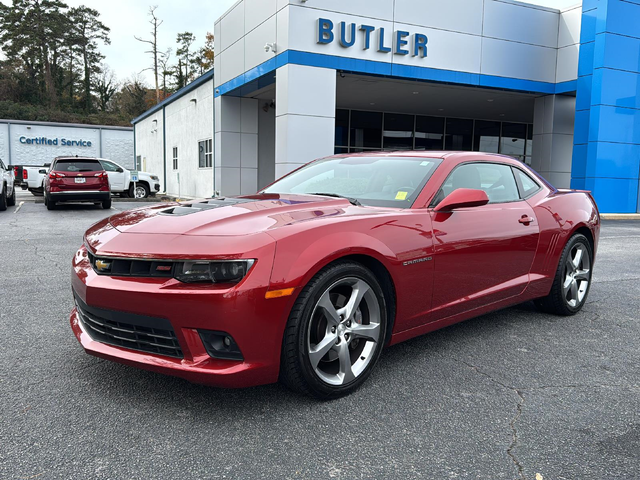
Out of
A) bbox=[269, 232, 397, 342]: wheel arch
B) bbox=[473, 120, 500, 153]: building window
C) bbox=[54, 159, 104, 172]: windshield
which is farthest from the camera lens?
bbox=[473, 120, 500, 153]: building window

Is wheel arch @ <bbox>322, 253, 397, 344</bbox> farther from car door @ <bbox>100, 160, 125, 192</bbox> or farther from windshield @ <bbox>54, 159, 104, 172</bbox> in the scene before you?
car door @ <bbox>100, 160, 125, 192</bbox>

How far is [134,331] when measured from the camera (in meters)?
2.55

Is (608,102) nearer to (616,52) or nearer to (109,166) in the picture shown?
(616,52)

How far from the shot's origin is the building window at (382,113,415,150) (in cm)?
2367

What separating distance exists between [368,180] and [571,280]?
2.18 m

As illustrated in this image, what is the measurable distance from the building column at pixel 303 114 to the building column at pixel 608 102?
8.45m

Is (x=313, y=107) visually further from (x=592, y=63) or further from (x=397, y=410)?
(x=397, y=410)

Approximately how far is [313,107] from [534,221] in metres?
10.4

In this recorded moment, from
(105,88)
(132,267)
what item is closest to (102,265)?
(132,267)

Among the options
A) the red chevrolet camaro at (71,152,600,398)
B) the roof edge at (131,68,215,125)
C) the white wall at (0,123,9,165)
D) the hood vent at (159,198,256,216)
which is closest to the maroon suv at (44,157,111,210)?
the roof edge at (131,68,215,125)

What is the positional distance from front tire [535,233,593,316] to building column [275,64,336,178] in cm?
919

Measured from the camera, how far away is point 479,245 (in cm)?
351

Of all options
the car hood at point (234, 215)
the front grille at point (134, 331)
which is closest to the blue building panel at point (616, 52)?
the car hood at point (234, 215)

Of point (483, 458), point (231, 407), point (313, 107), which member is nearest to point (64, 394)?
point (231, 407)
